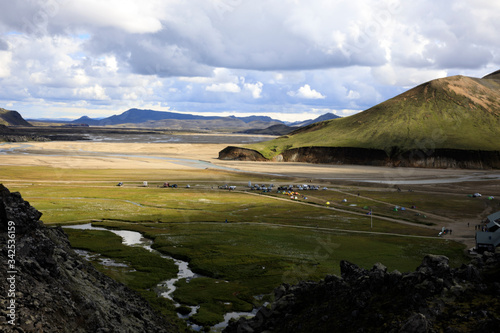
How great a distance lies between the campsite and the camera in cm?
5906

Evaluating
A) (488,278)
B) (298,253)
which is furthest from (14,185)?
(488,278)

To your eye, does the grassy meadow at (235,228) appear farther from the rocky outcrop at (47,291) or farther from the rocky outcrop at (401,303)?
the rocky outcrop at (401,303)

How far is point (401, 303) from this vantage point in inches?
1066

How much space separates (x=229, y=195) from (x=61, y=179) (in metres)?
73.6

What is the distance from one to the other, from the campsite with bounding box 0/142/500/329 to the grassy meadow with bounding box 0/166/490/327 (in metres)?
0.26

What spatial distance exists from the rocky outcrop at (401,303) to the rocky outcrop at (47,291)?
35.7 ft

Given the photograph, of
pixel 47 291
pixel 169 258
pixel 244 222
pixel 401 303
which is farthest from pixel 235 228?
pixel 401 303

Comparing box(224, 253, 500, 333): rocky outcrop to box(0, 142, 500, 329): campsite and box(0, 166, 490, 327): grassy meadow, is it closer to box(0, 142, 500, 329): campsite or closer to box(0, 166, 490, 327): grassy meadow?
box(0, 142, 500, 329): campsite

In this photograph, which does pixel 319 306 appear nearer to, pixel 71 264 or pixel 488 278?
pixel 488 278

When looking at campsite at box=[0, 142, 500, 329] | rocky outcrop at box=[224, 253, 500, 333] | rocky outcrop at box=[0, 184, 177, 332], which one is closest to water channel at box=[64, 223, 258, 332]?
campsite at box=[0, 142, 500, 329]

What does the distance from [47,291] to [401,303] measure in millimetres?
24569

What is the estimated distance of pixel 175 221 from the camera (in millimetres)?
101562

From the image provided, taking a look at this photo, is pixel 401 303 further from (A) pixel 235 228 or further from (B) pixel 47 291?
(A) pixel 235 228

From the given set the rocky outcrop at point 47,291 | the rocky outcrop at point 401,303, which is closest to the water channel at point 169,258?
the rocky outcrop at point 47,291
